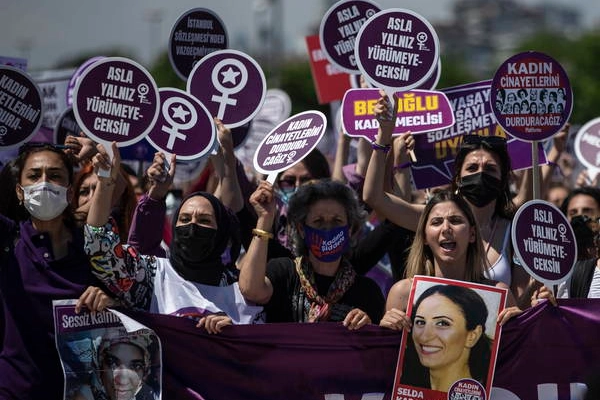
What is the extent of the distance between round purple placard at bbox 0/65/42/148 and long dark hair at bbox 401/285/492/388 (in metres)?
2.20

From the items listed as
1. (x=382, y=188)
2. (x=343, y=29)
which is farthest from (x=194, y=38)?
(x=382, y=188)

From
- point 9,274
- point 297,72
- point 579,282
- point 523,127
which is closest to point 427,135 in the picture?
point 523,127

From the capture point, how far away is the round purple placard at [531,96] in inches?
241

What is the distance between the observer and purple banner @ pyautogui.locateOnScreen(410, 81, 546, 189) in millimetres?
7145

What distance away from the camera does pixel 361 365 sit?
527 centimetres

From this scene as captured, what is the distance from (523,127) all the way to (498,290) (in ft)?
4.33

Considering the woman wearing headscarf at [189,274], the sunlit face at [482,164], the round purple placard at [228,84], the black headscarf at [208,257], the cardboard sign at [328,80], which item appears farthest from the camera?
the cardboard sign at [328,80]

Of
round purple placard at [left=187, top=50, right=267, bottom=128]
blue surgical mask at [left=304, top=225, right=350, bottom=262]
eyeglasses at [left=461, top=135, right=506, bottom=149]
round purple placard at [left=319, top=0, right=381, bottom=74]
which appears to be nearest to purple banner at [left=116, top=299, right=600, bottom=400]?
blue surgical mask at [left=304, top=225, right=350, bottom=262]

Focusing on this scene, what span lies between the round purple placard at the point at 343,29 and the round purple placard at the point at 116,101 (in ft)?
6.42

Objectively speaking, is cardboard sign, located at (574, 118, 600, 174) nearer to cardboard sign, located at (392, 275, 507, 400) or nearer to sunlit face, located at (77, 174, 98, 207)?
cardboard sign, located at (392, 275, 507, 400)

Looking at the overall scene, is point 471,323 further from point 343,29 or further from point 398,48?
point 343,29

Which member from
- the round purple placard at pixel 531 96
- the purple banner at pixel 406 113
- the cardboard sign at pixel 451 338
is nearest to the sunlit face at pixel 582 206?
the purple banner at pixel 406 113

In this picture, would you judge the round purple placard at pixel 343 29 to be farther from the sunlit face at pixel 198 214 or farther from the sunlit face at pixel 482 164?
the sunlit face at pixel 198 214

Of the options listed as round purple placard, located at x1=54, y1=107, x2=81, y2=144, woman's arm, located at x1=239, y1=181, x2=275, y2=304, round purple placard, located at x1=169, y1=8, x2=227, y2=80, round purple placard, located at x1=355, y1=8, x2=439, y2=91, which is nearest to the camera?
woman's arm, located at x1=239, y1=181, x2=275, y2=304
